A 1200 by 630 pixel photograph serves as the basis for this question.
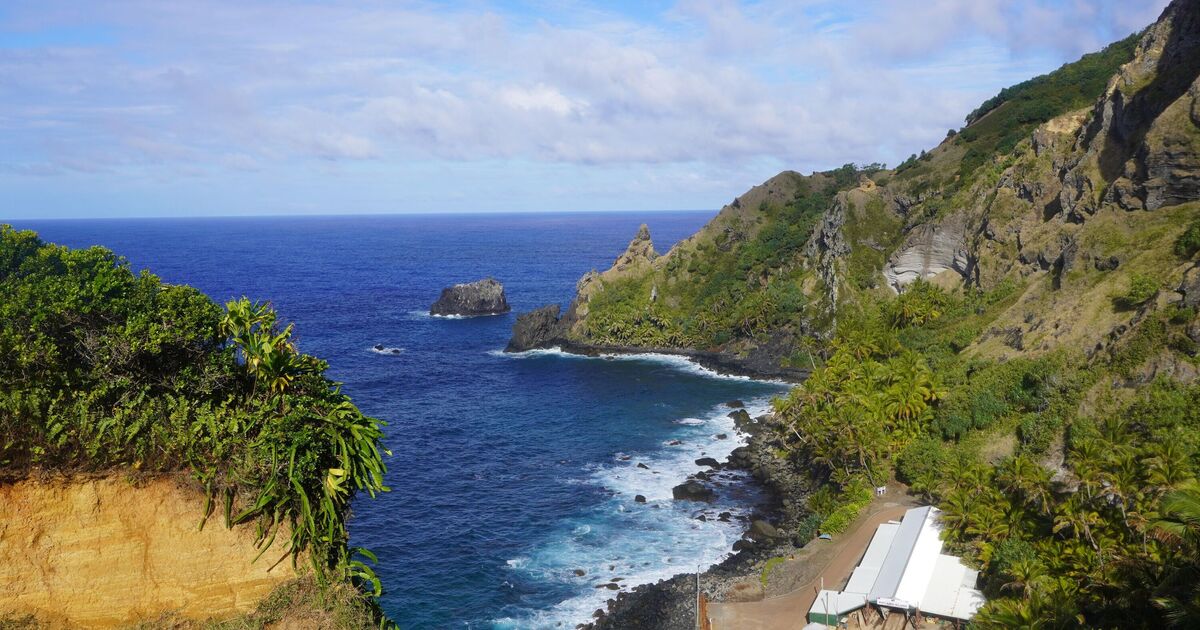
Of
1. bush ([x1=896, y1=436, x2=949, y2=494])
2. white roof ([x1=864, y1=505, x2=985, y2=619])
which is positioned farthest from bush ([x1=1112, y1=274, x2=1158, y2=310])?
white roof ([x1=864, y1=505, x2=985, y2=619])

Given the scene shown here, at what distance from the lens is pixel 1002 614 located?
34.9 m

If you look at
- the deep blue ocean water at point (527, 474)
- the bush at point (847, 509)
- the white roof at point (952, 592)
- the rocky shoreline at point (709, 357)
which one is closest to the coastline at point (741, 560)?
the deep blue ocean water at point (527, 474)

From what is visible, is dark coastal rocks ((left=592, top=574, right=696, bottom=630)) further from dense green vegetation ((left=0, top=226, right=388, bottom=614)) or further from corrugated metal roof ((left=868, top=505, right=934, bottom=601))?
dense green vegetation ((left=0, top=226, right=388, bottom=614))

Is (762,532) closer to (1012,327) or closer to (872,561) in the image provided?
(872,561)

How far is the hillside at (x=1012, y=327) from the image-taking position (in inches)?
1528

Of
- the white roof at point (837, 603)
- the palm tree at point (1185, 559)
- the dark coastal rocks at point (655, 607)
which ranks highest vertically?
the palm tree at point (1185, 559)

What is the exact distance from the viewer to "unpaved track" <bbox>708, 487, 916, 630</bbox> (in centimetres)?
4488

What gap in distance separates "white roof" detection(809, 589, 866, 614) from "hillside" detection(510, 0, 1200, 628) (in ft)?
24.3

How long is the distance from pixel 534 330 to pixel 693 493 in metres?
66.0

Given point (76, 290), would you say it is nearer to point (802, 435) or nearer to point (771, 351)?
point (802, 435)

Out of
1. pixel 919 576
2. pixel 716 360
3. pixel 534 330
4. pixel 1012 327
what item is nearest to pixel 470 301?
pixel 534 330

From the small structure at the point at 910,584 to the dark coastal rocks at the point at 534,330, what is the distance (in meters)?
83.4

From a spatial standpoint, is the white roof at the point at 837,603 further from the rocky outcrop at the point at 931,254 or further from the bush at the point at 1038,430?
the rocky outcrop at the point at 931,254

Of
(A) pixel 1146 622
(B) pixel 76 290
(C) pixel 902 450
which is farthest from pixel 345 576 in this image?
(C) pixel 902 450
